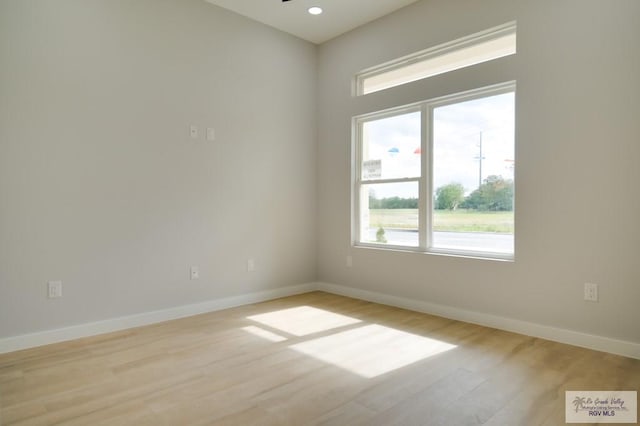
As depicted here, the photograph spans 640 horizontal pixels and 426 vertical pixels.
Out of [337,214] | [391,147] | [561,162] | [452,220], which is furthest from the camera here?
[337,214]

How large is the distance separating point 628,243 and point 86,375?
3.79 metres

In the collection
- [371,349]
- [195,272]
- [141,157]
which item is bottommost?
[371,349]

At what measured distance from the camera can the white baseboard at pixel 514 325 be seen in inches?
A: 109

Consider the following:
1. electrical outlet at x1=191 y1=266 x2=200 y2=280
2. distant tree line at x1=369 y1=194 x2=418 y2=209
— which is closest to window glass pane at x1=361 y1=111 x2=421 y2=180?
distant tree line at x1=369 y1=194 x2=418 y2=209

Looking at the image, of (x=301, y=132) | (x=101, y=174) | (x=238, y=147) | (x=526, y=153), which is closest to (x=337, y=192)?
→ (x=301, y=132)

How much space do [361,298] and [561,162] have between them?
250 cm

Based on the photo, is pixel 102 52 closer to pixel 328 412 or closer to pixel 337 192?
pixel 337 192

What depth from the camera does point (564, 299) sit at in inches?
119

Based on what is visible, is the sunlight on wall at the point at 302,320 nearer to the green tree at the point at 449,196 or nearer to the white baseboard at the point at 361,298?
the white baseboard at the point at 361,298

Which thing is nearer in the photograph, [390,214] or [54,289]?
[54,289]

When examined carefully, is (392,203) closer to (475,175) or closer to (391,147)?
(391,147)

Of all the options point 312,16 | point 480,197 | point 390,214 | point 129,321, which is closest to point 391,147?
point 390,214

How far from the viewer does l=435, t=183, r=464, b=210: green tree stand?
12.4 feet

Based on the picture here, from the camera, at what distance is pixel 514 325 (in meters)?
3.29
